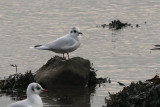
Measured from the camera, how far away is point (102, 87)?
14.9 metres

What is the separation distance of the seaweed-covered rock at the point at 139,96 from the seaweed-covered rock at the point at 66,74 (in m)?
2.57

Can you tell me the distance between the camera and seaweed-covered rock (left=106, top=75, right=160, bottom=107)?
11461mm

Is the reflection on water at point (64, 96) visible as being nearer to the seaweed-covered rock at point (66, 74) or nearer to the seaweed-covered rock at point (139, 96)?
the seaweed-covered rock at point (66, 74)

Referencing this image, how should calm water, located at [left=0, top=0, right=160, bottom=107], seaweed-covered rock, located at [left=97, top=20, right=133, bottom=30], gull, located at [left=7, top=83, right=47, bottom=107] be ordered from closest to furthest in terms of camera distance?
1. gull, located at [left=7, top=83, right=47, bottom=107]
2. calm water, located at [left=0, top=0, right=160, bottom=107]
3. seaweed-covered rock, located at [left=97, top=20, right=133, bottom=30]

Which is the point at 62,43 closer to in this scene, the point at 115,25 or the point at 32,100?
the point at 32,100

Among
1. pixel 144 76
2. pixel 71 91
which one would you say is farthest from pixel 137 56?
pixel 71 91

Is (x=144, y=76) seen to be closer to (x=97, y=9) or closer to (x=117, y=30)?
(x=117, y=30)

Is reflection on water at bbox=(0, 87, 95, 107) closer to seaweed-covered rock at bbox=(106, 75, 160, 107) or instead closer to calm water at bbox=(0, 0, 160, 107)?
calm water at bbox=(0, 0, 160, 107)

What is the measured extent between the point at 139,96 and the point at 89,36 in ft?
31.4

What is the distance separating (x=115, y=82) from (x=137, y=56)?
9.92 ft

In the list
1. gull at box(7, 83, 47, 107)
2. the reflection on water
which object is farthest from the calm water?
gull at box(7, 83, 47, 107)

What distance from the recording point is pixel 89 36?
21.3 metres

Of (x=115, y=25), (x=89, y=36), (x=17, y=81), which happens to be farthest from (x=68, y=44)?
(x=115, y=25)

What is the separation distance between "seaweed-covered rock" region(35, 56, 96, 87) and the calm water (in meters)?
0.43
